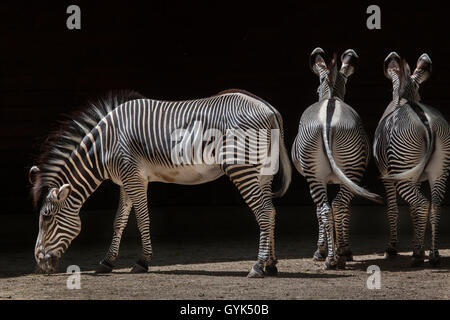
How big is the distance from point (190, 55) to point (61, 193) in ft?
16.6

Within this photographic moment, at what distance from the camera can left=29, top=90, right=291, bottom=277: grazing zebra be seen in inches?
336

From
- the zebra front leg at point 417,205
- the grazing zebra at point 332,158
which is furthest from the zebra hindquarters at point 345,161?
the zebra front leg at point 417,205

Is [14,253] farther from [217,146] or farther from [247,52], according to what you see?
[247,52]

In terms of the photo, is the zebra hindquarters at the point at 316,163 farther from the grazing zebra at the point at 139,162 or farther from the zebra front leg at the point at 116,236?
the zebra front leg at the point at 116,236

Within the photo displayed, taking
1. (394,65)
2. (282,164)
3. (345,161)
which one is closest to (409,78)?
(394,65)

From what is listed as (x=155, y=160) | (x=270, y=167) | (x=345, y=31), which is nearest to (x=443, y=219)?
(x=345, y=31)

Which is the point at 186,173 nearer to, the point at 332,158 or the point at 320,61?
the point at 332,158

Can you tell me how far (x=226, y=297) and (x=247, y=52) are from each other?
6.50 meters

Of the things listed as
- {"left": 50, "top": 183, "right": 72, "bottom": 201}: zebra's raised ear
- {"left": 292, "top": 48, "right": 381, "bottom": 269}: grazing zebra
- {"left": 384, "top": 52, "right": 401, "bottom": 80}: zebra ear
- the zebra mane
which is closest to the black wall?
{"left": 384, "top": 52, "right": 401, "bottom": 80}: zebra ear

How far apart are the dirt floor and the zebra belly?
1.03 meters

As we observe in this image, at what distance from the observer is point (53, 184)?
8.75 m

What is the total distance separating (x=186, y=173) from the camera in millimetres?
8914

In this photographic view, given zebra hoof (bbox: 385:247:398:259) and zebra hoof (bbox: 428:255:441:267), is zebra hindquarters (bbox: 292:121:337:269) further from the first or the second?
zebra hoof (bbox: 428:255:441:267)

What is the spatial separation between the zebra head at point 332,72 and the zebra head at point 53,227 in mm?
3363
